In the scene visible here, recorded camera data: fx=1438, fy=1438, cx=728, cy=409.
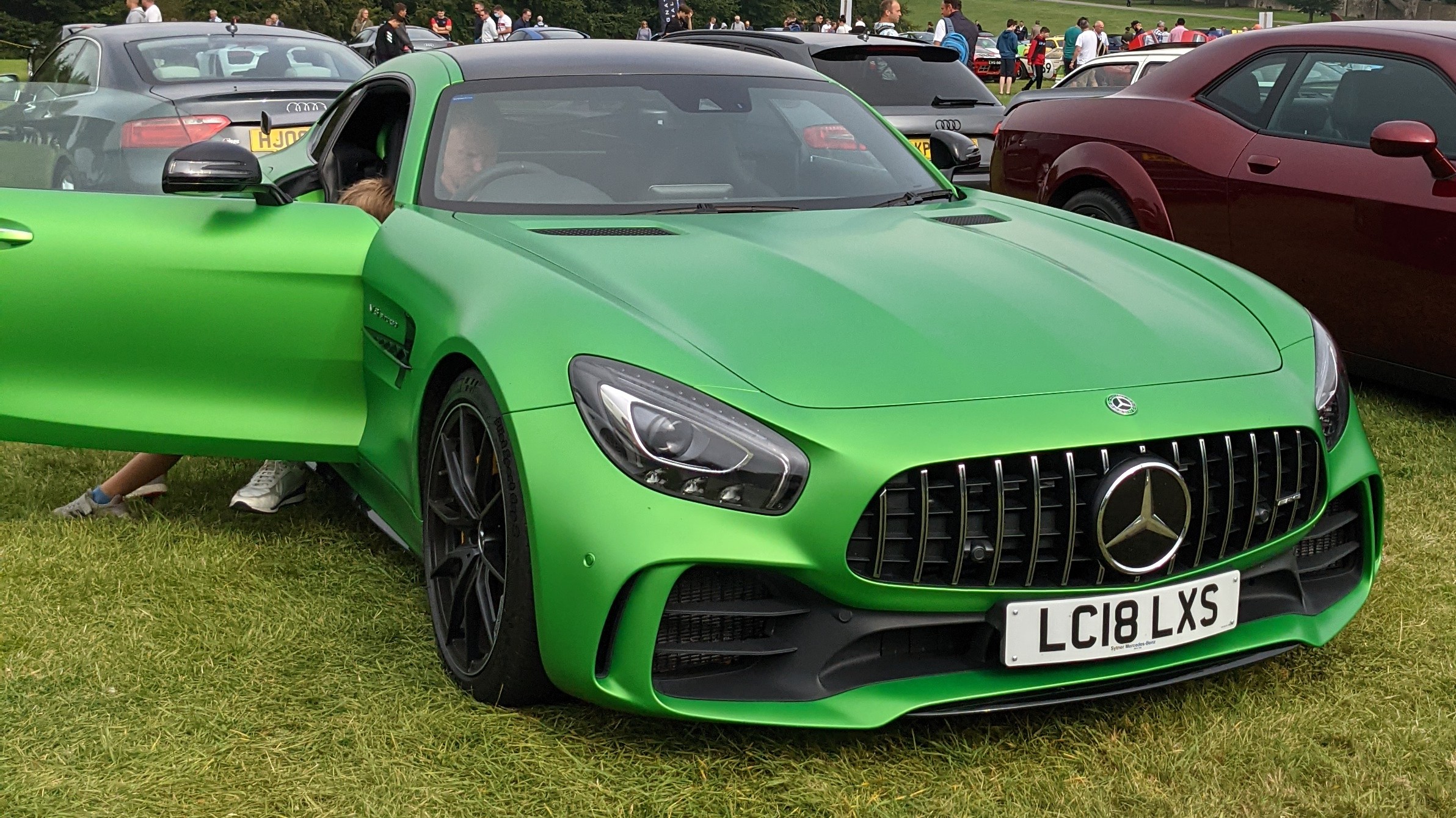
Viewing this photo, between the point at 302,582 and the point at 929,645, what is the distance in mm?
1805

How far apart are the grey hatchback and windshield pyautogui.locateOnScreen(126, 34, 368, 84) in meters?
2.29

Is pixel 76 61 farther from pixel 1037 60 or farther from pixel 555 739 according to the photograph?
pixel 1037 60

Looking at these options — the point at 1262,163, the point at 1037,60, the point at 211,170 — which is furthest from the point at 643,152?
the point at 1037,60

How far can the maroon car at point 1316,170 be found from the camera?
4934mm

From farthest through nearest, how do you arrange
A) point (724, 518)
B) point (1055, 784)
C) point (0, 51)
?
point (0, 51), point (1055, 784), point (724, 518)

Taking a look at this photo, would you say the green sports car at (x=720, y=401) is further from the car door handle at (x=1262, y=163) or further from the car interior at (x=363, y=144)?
the car door handle at (x=1262, y=163)

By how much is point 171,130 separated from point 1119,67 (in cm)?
865

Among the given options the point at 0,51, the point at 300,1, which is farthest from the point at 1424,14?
the point at 0,51

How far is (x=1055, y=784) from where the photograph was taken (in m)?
2.63

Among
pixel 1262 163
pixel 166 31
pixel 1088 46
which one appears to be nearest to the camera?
pixel 1262 163

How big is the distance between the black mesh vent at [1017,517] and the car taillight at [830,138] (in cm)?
Answer: 182

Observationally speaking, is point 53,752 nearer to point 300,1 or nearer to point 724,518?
point 724,518

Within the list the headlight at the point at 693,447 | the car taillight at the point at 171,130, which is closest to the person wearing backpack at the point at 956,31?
the car taillight at the point at 171,130

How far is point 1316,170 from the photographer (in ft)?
17.4
